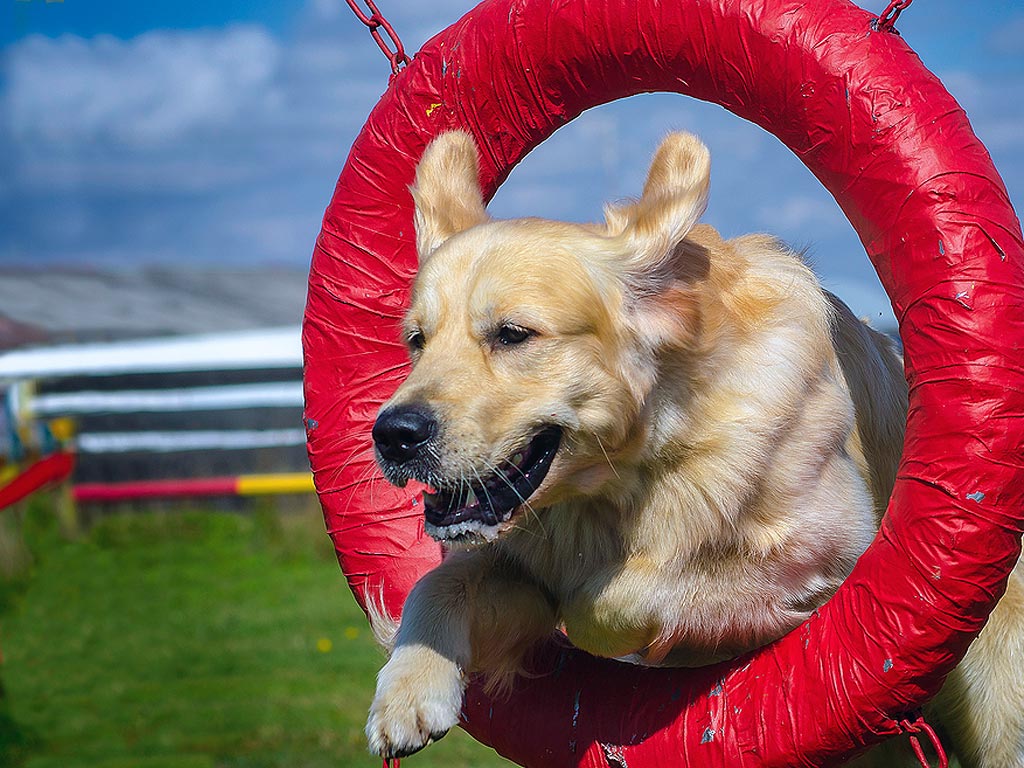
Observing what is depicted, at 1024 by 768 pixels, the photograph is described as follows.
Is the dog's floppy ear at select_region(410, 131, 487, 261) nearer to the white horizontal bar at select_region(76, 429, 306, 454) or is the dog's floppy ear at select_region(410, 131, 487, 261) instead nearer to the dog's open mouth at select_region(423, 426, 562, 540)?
the dog's open mouth at select_region(423, 426, 562, 540)

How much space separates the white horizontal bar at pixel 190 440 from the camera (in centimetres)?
1102

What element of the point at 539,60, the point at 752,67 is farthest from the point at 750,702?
the point at 539,60

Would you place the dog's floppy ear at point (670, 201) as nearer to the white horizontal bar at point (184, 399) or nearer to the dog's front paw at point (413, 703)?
the dog's front paw at point (413, 703)

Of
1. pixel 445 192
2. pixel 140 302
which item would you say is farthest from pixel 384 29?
pixel 140 302

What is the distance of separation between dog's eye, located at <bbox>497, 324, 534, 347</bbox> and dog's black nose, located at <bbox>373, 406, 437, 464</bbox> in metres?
0.27

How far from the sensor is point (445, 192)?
334 centimetres

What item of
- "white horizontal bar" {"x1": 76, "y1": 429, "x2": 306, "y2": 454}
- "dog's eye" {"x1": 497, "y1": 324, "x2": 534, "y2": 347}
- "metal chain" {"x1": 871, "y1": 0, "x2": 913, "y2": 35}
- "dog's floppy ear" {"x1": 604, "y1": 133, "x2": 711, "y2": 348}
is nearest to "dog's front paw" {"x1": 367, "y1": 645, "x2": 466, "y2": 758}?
"dog's eye" {"x1": 497, "y1": 324, "x2": 534, "y2": 347}

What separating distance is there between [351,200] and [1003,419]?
2.03 meters

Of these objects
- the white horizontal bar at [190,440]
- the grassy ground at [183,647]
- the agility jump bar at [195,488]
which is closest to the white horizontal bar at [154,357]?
the white horizontal bar at [190,440]

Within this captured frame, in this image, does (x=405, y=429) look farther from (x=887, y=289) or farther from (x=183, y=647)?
(x=183, y=647)

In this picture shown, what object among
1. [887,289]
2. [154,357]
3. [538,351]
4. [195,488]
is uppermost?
[887,289]

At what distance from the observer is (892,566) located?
8.62 ft

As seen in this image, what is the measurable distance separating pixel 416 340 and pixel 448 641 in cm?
75

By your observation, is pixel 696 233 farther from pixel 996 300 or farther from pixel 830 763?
pixel 830 763
